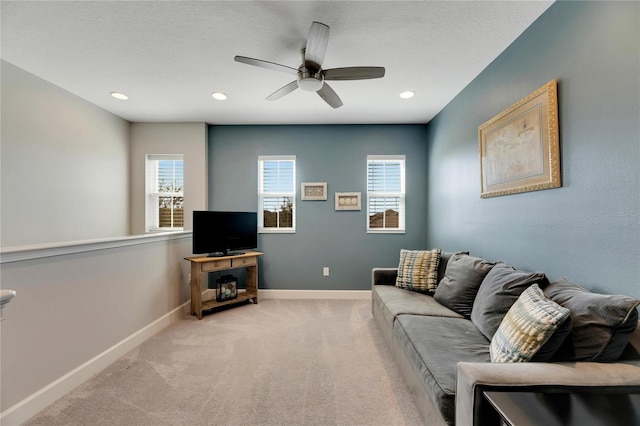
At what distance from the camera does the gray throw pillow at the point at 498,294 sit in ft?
5.46

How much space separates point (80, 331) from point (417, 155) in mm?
4240

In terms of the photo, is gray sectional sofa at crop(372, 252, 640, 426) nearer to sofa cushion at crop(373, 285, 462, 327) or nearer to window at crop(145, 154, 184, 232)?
sofa cushion at crop(373, 285, 462, 327)

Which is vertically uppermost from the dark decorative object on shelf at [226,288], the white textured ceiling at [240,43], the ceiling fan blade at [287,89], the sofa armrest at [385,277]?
the white textured ceiling at [240,43]

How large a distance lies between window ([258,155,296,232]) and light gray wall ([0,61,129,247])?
1.98 m

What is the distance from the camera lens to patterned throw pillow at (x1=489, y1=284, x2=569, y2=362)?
1.16 metres

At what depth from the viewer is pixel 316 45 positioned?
1.79 m

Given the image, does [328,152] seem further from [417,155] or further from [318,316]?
[318,316]

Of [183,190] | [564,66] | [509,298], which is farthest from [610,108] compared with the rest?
[183,190]

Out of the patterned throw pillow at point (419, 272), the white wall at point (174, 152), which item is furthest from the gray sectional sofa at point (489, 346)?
the white wall at point (174, 152)

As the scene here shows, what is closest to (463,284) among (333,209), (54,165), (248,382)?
(248,382)

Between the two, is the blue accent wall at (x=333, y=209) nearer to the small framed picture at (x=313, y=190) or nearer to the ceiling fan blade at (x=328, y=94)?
the small framed picture at (x=313, y=190)

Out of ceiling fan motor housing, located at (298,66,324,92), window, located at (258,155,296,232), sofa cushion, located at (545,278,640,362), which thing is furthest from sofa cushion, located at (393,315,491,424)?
window, located at (258,155,296,232)

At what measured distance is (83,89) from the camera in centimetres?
285

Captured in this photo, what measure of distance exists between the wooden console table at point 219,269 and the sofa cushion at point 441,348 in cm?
220
